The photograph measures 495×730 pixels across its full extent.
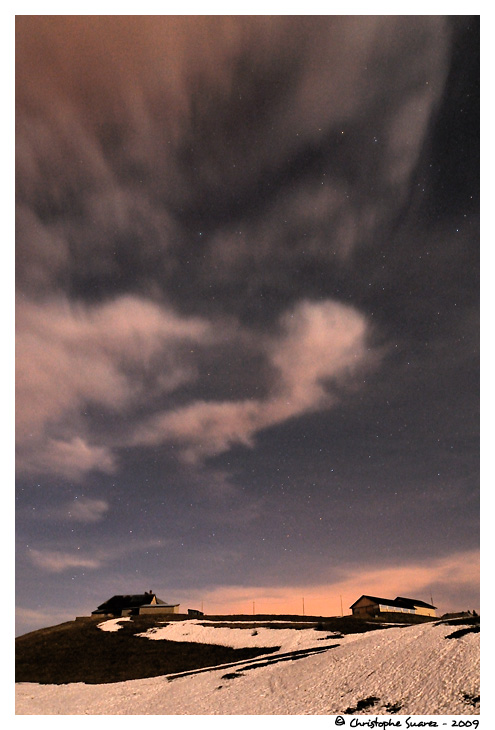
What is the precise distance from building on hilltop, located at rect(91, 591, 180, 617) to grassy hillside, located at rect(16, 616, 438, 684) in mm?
37731

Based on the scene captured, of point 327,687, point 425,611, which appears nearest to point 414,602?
point 425,611

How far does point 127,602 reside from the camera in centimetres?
12731

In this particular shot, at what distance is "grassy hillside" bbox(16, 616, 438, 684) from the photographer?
54.8 metres

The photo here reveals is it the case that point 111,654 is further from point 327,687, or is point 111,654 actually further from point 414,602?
point 414,602

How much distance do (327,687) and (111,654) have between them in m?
44.5

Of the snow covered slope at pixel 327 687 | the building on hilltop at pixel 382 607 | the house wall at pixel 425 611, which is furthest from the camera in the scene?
the house wall at pixel 425 611

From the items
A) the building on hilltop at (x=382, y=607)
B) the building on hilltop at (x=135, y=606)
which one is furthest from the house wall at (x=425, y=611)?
the building on hilltop at (x=135, y=606)

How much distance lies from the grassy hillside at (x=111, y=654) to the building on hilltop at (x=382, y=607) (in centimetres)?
4812

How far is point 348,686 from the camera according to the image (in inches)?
1195

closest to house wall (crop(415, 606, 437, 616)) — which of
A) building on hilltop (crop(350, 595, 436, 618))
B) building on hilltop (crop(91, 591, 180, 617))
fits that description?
building on hilltop (crop(350, 595, 436, 618))

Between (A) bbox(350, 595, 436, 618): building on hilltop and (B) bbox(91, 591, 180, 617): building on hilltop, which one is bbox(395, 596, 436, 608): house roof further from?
(B) bbox(91, 591, 180, 617): building on hilltop

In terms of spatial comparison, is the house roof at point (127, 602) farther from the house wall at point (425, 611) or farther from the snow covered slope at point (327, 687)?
the snow covered slope at point (327, 687)

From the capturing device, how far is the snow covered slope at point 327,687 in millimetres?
26422
